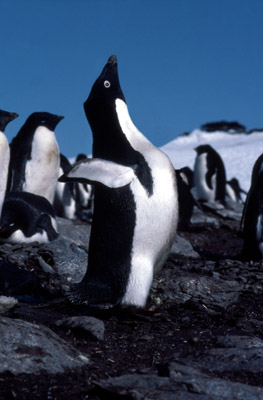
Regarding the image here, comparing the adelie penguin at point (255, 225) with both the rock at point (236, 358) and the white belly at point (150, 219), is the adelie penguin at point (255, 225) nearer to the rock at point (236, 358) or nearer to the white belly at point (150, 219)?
the white belly at point (150, 219)

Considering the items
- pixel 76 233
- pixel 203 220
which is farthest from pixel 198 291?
pixel 203 220

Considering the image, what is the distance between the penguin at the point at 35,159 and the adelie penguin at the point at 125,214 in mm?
4868

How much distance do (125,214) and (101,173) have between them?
0.35 meters

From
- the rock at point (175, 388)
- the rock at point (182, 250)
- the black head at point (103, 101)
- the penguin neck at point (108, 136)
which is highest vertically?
the black head at point (103, 101)

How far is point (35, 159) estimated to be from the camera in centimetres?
895

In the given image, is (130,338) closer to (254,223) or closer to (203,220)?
(254,223)

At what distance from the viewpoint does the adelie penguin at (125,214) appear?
3.98 meters

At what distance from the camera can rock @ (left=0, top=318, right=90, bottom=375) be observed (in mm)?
2783

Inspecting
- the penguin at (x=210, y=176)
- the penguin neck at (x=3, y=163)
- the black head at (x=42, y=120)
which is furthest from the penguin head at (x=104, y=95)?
the penguin at (x=210, y=176)

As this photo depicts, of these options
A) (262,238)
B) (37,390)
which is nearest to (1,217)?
(262,238)

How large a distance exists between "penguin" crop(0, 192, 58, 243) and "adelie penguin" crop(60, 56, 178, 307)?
283 centimetres

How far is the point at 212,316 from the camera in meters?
4.20

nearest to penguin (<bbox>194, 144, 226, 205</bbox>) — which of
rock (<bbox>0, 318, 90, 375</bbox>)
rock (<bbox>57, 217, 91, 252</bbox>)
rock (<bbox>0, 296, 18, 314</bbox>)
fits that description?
rock (<bbox>57, 217, 91, 252</bbox>)

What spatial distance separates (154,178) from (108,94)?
0.75 metres
